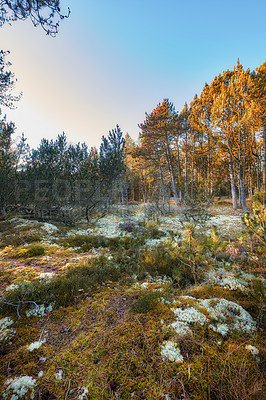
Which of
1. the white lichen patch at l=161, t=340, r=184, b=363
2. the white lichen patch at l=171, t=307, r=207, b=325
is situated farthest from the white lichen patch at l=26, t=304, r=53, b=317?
the white lichen patch at l=171, t=307, r=207, b=325

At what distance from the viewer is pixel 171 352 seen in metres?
1.76

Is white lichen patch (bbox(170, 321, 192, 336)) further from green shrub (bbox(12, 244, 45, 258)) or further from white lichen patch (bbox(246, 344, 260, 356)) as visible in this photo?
green shrub (bbox(12, 244, 45, 258))

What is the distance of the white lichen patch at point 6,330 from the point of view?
2068 millimetres

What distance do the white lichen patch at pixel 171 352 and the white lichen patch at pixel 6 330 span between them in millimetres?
2130

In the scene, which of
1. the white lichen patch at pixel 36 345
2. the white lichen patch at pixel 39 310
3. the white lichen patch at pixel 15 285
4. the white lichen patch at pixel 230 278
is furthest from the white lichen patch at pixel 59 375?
the white lichen patch at pixel 230 278

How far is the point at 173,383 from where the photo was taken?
145 centimetres

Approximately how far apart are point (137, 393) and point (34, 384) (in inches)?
41.6

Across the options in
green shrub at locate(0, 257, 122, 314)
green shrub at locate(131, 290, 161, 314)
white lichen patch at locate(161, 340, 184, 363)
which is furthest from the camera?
green shrub at locate(0, 257, 122, 314)

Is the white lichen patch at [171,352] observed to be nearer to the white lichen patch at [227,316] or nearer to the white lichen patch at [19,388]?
the white lichen patch at [227,316]

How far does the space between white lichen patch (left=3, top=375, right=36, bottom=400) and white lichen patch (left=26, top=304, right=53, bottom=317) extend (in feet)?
3.73

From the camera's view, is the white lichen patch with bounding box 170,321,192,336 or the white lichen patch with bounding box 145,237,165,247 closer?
the white lichen patch with bounding box 170,321,192,336

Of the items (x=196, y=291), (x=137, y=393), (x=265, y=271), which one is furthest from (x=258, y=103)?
(x=137, y=393)

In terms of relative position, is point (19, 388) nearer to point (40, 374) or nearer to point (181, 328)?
point (40, 374)

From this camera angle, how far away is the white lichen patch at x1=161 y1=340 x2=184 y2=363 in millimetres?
1687
